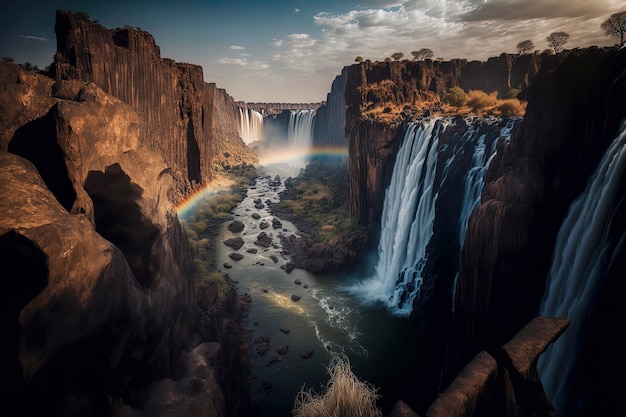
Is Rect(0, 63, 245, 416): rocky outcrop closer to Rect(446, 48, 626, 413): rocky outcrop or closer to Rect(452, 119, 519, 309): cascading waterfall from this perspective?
Rect(446, 48, 626, 413): rocky outcrop

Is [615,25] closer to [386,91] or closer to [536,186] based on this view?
[386,91]

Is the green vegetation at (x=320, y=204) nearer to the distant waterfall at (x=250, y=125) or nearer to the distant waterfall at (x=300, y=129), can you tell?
the distant waterfall at (x=300, y=129)

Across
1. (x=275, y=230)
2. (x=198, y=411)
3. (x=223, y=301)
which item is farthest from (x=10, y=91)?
(x=275, y=230)

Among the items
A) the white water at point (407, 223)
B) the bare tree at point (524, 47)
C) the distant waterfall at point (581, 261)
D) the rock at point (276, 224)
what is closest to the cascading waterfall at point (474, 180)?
the white water at point (407, 223)

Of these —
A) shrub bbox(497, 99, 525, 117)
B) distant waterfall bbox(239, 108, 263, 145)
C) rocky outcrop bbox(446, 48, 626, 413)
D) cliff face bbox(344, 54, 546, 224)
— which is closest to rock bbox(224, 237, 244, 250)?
cliff face bbox(344, 54, 546, 224)

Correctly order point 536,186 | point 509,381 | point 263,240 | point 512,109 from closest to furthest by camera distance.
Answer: point 509,381, point 536,186, point 512,109, point 263,240

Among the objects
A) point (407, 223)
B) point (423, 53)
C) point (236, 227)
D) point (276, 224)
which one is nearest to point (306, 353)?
point (407, 223)
